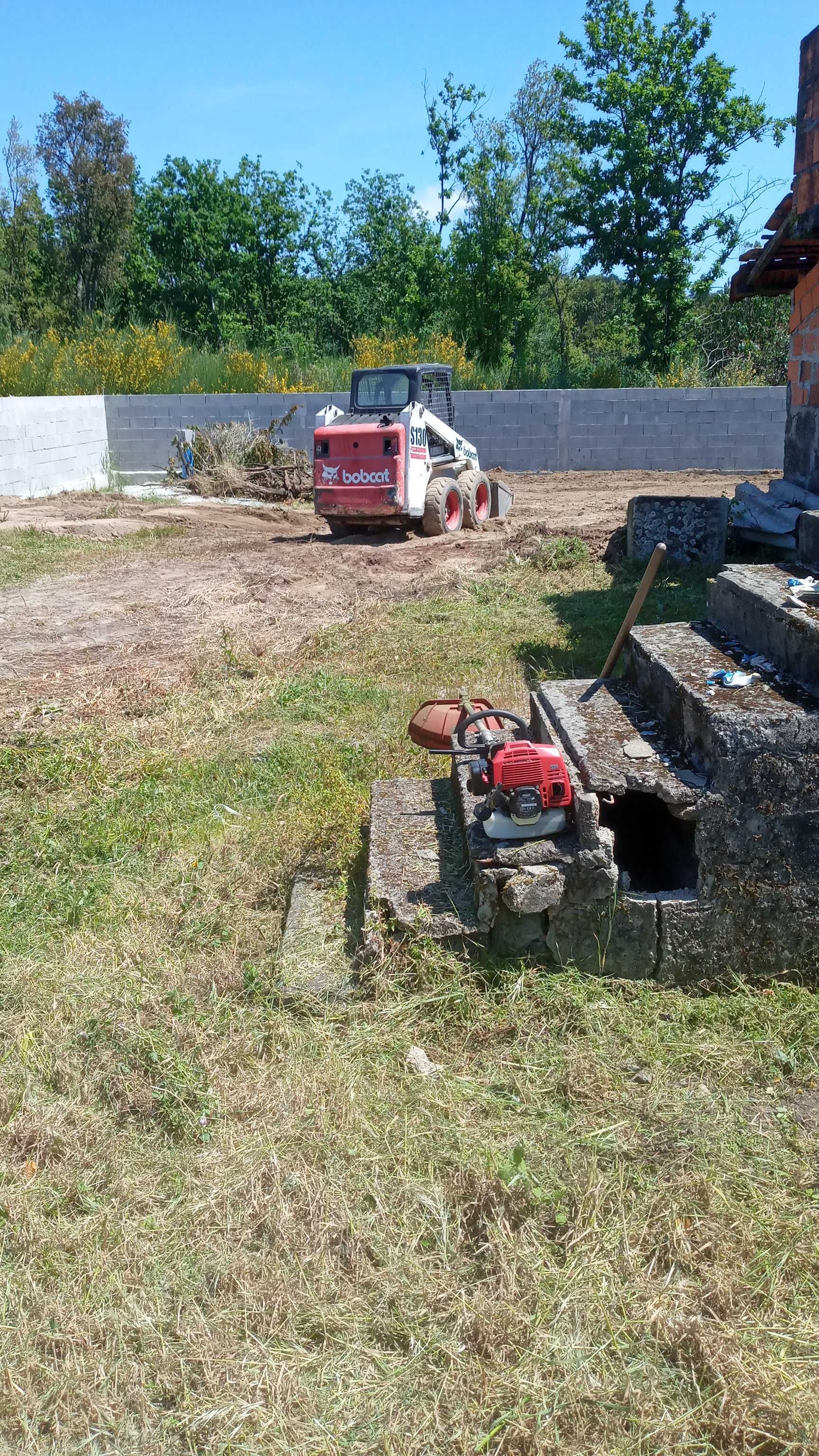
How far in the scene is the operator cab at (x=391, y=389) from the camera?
12734 mm

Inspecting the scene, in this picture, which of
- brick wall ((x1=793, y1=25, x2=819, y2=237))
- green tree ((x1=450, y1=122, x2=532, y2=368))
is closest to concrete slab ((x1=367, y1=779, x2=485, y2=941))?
brick wall ((x1=793, y1=25, x2=819, y2=237))

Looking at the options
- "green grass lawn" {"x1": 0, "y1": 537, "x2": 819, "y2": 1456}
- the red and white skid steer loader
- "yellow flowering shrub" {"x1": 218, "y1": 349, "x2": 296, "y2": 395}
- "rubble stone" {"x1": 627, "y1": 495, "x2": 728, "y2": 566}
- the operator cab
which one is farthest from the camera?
"yellow flowering shrub" {"x1": 218, "y1": 349, "x2": 296, "y2": 395}

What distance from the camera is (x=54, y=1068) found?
3213 millimetres

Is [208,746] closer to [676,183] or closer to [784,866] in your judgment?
[784,866]

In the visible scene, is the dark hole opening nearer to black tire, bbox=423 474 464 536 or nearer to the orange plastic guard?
the orange plastic guard

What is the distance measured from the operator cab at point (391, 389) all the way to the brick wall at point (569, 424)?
5.62 meters

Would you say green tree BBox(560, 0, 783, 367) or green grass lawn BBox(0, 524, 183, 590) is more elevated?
green tree BBox(560, 0, 783, 367)

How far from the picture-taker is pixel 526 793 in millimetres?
3453

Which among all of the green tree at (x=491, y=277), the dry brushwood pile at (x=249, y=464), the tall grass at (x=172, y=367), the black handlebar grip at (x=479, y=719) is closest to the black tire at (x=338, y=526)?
the dry brushwood pile at (x=249, y=464)

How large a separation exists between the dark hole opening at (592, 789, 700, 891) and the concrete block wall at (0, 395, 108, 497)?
1446 centimetres

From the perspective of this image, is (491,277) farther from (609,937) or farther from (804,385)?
(609,937)

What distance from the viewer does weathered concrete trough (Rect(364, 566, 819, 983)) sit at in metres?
3.36

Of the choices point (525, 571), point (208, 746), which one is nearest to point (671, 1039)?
point (208, 746)

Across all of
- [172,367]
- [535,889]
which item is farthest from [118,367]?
[535,889]
